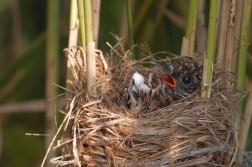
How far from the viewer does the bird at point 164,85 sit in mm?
2104

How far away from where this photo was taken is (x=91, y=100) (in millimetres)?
1729

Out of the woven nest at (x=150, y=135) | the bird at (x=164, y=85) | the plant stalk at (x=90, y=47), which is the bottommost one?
the woven nest at (x=150, y=135)

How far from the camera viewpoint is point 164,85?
2328 mm

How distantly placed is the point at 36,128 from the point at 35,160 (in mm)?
282

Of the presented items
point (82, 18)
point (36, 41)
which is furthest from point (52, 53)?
point (82, 18)

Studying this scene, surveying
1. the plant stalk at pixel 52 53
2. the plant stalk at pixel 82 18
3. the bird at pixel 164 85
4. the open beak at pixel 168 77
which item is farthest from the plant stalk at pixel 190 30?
the plant stalk at pixel 52 53

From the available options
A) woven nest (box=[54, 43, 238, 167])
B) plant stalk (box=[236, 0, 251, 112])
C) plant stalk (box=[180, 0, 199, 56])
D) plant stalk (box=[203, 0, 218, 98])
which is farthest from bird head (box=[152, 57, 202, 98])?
plant stalk (box=[203, 0, 218, 98])

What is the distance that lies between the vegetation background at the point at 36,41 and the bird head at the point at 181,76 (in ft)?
0.78

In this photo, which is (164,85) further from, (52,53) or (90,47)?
(90,47)

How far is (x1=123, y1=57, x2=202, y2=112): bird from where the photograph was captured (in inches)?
82.8

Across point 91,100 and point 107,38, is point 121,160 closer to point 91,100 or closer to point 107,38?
point 91,100

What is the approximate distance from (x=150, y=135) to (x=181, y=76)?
2.11 ft

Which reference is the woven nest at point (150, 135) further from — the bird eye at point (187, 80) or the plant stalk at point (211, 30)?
the bird eye at point (187, 80)

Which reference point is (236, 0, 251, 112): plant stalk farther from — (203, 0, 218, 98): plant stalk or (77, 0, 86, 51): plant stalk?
(77, 0, 86, 51): plant stalk
